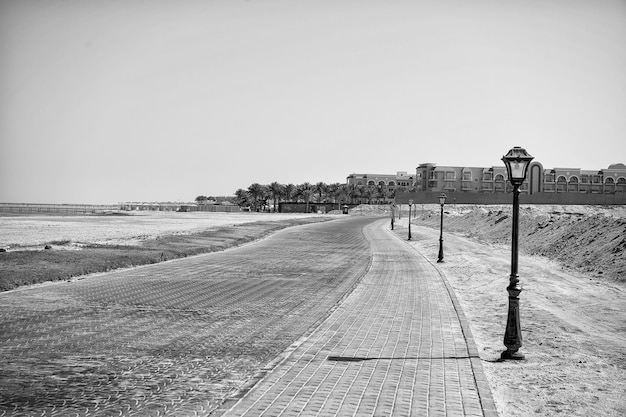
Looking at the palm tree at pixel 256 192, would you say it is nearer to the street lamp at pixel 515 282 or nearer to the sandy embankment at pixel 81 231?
the sandy embankment at pixel 81 231

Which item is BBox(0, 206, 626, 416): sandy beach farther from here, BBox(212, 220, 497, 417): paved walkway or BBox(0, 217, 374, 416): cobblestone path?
BBox(0, 217, 374, 416): cobblestone path

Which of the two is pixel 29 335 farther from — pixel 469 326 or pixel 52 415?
pixel 469 326

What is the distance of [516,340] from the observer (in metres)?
9.01

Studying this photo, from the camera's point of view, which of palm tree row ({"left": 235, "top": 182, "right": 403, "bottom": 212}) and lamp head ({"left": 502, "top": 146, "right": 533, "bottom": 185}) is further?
palm tree row ({"left": 235, "top": 182, "right": 403, "bottom": 212})

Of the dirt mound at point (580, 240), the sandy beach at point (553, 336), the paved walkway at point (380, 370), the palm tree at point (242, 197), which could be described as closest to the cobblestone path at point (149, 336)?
the paved walkway at point (380, 370)

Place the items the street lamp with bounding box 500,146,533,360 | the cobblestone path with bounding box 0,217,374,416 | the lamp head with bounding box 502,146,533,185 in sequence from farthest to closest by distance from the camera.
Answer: the lamp head with bounding box 502,146,533,185 < the street lamp with bounding box 500,146,533,360 < the cobblestone path with bounding box 0,217,374,416

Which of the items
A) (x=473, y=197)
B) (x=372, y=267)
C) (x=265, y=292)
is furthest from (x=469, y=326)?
(x=473, y=197)

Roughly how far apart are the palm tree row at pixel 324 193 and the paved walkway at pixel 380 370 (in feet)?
486

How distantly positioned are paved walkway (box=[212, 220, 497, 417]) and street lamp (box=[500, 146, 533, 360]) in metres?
0.58

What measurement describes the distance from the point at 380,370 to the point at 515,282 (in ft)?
9.35

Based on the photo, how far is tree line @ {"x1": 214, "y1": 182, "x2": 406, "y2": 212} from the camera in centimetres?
16662

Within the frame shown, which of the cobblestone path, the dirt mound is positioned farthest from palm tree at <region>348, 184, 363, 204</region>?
the cobblestone path

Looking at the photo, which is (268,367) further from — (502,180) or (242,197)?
(242,197)

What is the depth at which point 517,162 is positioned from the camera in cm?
947
